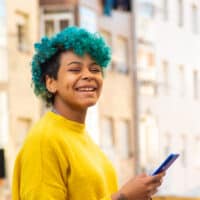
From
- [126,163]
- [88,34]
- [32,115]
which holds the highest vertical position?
[88,34]

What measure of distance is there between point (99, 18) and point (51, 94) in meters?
26.7

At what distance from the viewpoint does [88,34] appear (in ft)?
12.7

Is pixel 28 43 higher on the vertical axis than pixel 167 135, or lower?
higher

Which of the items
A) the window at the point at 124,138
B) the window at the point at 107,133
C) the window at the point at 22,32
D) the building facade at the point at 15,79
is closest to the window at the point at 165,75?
the window at the point at 124,138

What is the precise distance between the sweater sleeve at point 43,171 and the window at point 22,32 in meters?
21.1

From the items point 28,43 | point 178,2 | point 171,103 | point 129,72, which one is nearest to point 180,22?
point 178,2

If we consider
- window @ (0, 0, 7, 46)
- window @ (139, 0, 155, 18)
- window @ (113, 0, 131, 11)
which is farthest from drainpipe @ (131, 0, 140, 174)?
window @ (0, 0, 7, 46)

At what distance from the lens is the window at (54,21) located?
2658 centimetres

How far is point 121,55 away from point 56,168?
28739 millimetres

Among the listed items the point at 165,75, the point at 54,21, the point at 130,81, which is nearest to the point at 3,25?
the point at 54,21

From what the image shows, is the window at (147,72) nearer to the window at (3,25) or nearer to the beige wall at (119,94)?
the beige wall at (119,94)

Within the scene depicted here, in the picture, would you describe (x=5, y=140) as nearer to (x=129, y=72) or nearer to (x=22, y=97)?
(x=22, y=97)

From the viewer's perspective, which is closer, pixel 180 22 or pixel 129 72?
pixel 129 72

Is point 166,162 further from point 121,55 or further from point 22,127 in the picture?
point 121,55
